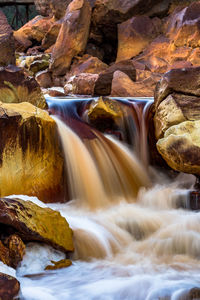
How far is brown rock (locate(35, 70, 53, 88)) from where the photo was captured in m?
11.4

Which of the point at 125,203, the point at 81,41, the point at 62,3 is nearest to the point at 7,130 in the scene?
the point at 125,203

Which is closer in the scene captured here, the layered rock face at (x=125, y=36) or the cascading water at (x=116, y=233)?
the cascading water at (x=116, y=233)

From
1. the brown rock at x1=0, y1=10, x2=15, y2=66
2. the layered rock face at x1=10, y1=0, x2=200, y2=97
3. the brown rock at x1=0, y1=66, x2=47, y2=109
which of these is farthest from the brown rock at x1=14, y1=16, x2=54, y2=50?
the brown rock at x1=0, y1=66, x2=47, y2=109

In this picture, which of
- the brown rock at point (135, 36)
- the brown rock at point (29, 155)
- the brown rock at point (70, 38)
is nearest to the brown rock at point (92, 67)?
the brown rock at point (70, 38)

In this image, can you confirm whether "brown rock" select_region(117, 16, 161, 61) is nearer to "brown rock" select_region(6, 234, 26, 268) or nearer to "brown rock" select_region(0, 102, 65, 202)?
"brown rock" select_region(0, 102, 65, 202)

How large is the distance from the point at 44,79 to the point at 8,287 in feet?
33.8

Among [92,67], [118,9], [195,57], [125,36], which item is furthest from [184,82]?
[118,9]

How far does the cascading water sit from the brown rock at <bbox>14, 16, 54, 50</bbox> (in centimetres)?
1168

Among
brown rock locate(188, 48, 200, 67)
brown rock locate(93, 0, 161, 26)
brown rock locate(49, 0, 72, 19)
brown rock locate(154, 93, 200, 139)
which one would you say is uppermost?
brown rock locate(49, 0, 72, 19)

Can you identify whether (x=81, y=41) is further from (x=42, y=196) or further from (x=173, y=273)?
(x=173, y=273)

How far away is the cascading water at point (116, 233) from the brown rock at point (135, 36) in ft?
23.1

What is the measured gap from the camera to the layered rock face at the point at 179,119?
3.94m

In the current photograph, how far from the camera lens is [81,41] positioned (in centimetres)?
1180

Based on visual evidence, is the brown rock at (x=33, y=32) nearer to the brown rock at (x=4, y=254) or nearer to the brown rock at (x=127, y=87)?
the brown rock at (x=127, y=87)
